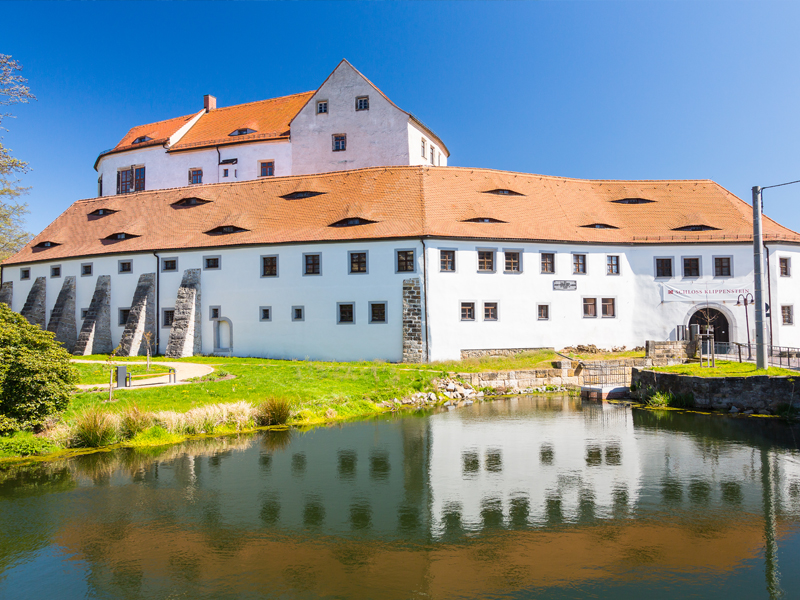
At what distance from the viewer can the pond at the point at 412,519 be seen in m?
8.51

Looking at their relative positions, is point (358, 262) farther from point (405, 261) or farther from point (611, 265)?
point (611, 265)

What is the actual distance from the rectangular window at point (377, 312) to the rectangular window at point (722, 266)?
20564 mm

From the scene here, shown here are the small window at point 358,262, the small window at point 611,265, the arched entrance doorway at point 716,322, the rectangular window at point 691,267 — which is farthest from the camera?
the rectangular window at point 691,267

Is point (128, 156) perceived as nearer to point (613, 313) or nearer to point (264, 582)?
point (613, 313)

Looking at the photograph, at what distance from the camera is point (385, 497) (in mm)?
12375

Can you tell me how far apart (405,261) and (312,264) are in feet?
18.2

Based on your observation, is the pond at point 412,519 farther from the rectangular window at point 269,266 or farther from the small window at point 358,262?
the rectangular window at point 269,266

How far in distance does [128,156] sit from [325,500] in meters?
46.2

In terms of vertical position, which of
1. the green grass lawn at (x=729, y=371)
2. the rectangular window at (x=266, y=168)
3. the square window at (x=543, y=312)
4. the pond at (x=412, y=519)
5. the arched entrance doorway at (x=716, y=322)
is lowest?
the pond at (x=412, y=519)

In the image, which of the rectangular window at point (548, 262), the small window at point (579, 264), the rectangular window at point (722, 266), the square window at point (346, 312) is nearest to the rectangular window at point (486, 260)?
the rectangular window at point (548, 262)

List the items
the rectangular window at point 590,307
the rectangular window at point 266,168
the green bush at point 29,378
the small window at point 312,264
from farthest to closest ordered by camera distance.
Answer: the rectangular window at point 266,168 → the rectangular window at point 590,307 → the small window at point 312,264 → the green bush at point 29,378

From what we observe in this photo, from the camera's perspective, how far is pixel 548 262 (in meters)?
34.0

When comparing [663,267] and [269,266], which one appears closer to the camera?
[269,266]

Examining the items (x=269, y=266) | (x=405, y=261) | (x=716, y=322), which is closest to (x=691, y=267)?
(x=716, y=322)
